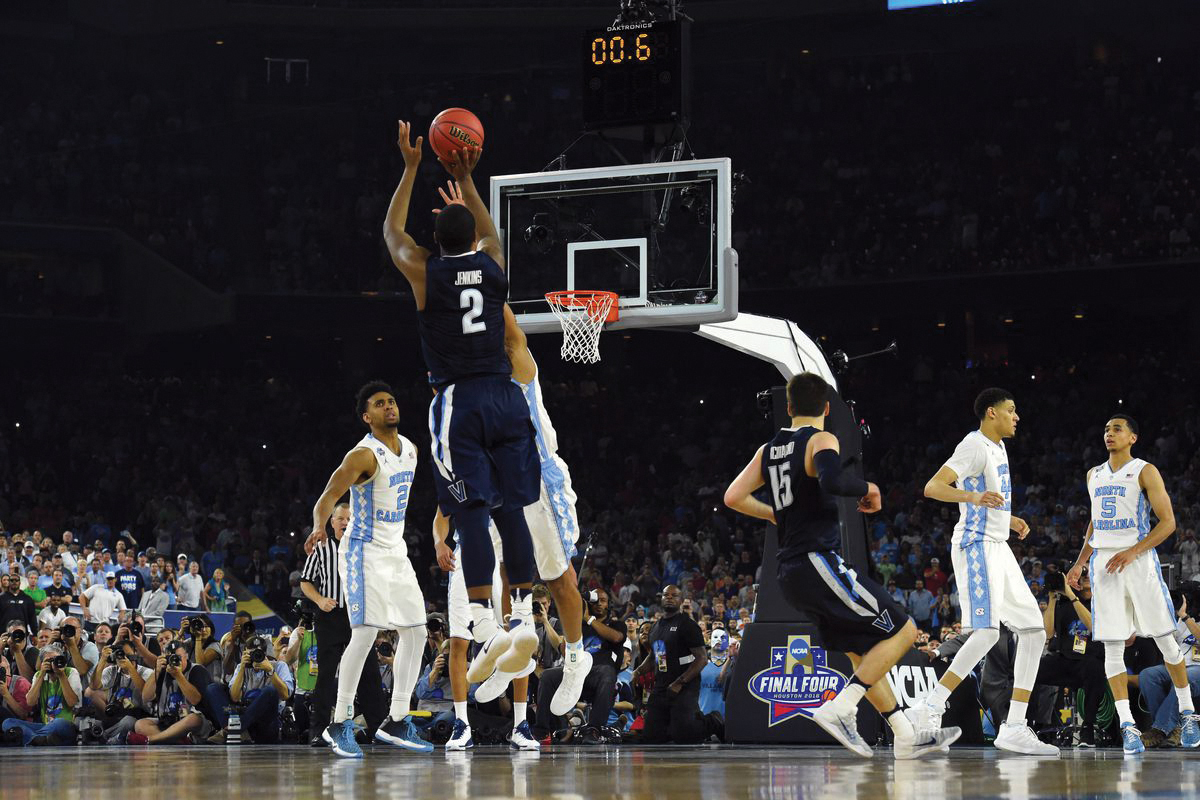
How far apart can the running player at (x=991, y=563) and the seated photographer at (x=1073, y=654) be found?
314cm

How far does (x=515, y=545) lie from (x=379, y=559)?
2870 millimetres

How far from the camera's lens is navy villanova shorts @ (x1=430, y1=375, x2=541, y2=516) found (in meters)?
7.11

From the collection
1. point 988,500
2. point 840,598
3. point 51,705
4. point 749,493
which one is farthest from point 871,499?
point 51,705

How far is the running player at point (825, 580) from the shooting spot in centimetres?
791

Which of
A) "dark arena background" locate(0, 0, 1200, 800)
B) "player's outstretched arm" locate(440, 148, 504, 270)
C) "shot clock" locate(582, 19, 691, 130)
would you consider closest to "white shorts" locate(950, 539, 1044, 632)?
"player's outstretched arm" locate(440, 148, 504, 270)

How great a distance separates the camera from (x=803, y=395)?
8.11 m

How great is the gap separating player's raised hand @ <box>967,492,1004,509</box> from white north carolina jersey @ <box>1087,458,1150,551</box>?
1.02 meters

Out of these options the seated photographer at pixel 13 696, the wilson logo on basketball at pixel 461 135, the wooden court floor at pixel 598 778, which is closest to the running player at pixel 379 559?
the wooden court floor at pixel 598 778

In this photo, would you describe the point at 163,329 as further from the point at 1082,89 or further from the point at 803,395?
the point at 803,395

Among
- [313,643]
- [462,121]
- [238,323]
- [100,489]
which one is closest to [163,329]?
[238,323]

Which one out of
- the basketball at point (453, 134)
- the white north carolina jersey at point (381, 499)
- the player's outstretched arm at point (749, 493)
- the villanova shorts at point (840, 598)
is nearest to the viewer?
the basketball at point (453, 134)

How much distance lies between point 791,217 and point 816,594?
77.6ft

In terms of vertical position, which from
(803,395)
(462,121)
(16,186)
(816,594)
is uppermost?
(16,186)

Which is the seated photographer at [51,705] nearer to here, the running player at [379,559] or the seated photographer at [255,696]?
the seated photographer at [255,696]
